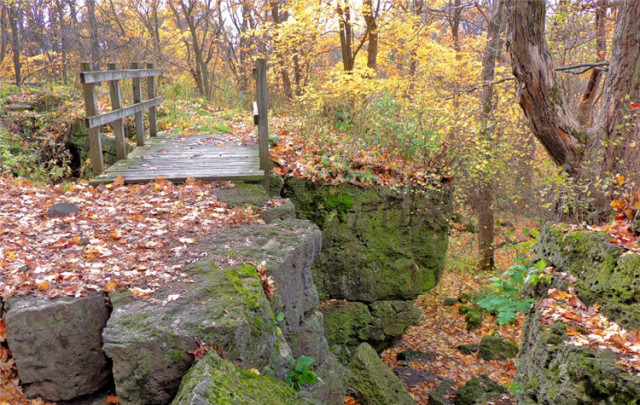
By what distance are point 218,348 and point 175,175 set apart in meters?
4.10

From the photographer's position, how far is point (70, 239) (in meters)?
4.42

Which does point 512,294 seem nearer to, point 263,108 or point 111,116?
point 263,108

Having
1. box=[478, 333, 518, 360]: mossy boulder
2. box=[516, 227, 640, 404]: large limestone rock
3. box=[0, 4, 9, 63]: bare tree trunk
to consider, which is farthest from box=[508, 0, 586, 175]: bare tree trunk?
box=[0, 4, 9, 63]: bare tree trunk

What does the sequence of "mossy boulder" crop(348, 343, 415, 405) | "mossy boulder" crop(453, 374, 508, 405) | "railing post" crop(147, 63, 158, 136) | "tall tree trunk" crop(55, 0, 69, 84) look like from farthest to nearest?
"tall tree trunk" crop(55, 0, 69, 84) → "railing post" crop(147, 63, 158, 136) → "mossy boulder" crop(453, 374, 508, 405) → "mossy boulder" crop(348, 343, 415, 405)

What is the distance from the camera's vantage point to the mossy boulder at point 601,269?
3.44 m

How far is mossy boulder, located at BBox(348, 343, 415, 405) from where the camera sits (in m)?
6.87

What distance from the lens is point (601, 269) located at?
3.80m

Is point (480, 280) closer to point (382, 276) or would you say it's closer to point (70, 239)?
point (382, 276)

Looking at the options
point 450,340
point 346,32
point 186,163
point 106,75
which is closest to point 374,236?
point 186,163

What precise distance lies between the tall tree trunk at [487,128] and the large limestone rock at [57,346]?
29.8 feet

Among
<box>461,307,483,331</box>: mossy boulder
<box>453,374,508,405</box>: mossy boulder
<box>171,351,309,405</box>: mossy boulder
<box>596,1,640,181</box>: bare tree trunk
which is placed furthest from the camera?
<box>461,307,483,331</box>: mossy boulder

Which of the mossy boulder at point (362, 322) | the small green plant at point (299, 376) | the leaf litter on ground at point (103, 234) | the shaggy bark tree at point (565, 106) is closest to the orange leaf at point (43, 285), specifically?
the leaf litter on ground at point (103, 234)

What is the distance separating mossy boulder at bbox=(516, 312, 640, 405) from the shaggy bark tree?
11.2 ft

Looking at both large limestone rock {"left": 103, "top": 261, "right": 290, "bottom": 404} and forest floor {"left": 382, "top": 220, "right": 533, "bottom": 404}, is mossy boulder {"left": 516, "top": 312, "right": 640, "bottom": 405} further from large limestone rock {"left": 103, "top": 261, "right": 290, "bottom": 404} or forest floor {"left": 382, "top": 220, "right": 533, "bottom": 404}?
forest floor {"left": 382, "top": 220, "right": 533, "bottom": 404}
